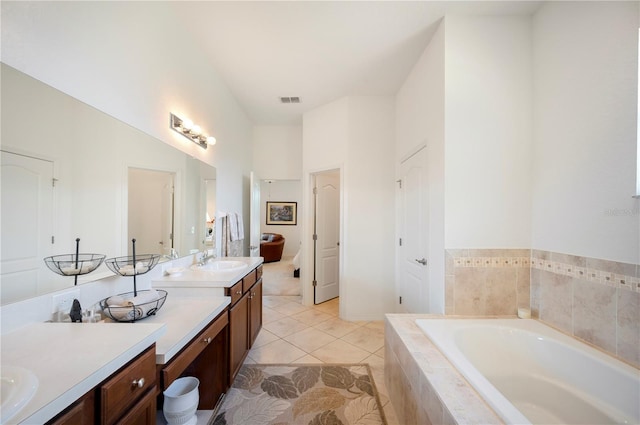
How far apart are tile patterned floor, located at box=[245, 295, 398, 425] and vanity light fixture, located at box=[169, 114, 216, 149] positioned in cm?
208

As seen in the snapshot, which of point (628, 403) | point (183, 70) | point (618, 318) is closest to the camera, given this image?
point (628, 403)

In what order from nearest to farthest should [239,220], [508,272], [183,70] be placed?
[508,272] → [183,70] → [239,220]

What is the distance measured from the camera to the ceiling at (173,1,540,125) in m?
1.79

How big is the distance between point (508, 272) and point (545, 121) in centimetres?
113

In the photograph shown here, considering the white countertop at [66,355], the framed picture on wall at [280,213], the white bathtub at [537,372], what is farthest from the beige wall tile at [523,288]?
the framed picture on wall at [280,213]

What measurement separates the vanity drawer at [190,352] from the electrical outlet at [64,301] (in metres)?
0.54

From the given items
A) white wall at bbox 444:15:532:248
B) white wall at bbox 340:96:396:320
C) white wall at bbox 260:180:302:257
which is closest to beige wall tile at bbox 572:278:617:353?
white wall at bbox 444:15:532:248

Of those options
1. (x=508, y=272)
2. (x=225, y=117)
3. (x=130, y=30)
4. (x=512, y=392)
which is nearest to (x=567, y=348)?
(x=512, y=392)

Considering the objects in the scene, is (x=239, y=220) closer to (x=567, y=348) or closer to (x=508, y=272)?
(x=508, y=272)

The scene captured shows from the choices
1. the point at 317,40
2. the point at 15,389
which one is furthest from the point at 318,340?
the point at 317,40

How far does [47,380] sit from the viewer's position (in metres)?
0.65

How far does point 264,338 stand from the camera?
8.43ft

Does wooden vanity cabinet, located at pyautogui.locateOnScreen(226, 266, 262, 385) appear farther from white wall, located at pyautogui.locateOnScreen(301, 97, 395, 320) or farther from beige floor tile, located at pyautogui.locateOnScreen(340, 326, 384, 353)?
white wall, located at pyautogui.locateOnScreen(301, 97, 395, 320)

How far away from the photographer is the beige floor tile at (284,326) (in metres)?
2.70
